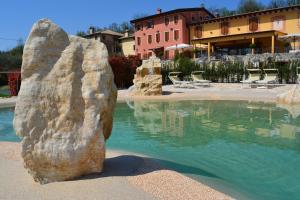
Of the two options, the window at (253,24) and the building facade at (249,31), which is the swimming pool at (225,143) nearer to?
the building facade at (249,31)

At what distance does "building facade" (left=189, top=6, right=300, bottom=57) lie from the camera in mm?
32619

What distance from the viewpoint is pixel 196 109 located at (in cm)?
1245

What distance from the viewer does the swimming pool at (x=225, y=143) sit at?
4.82m

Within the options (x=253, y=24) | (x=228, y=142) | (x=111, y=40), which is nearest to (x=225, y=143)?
(x=228, y=142)

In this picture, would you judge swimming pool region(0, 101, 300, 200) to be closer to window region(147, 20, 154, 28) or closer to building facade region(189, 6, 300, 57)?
building facade region(189, 6, 300, 57)

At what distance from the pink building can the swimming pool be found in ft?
106

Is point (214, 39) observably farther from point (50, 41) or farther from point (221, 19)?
point (50, 41)

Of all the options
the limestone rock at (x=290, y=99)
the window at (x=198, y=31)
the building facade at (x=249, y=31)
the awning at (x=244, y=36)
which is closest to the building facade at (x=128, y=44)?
the building facade at (x=249, y=31)

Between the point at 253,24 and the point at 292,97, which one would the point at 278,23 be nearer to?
the point at 253,24

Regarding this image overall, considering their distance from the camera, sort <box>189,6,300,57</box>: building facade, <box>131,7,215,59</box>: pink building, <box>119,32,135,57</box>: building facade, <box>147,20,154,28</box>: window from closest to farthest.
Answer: <box>189,6,300,57</box>: building facade < <box>131,7,215,59</box>: pink building < <box>147,20,154,28</box>: window < <box>119,32,135,57</box>: building facade

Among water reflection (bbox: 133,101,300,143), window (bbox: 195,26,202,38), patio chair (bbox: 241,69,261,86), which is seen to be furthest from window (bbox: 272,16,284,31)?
water reflection (bbox: 133,101,300,143)

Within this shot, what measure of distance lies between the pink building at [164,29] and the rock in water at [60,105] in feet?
131

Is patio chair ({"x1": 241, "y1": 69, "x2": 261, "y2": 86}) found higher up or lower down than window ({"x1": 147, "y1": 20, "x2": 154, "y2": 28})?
lower down

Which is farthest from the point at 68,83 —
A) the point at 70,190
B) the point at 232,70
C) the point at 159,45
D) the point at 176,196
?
the point at 159,45
